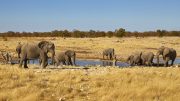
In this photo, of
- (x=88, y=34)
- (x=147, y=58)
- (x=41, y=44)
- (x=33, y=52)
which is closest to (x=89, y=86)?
(x=33, y=52)

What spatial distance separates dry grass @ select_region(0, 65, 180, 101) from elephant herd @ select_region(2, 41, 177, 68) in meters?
5.11

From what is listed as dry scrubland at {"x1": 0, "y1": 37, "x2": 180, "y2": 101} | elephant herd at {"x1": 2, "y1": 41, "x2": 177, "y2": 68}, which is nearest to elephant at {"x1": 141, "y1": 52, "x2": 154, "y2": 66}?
elephant herd at {"x1": 2, "y1": 41, "x2": 177, "y2": 68}

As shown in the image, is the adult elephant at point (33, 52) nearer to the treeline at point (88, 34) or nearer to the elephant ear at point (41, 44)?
the elephant ear at point (41, 44)

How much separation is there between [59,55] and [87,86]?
20942 mm

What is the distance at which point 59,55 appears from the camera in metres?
39.2

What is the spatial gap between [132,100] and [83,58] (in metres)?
35.8

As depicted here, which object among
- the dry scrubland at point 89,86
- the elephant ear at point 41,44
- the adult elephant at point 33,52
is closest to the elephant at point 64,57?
the elephant ear at point 41,44

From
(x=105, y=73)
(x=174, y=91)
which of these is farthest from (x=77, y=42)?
(x=174, y=91)

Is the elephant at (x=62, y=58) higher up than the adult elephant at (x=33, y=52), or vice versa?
the adult elephant at (x=33, y=52)

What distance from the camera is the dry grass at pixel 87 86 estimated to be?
637 inches

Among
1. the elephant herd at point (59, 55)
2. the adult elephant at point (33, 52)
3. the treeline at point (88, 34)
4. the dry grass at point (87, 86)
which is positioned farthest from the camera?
the treeline at point (88, 34)

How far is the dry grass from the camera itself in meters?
16.2

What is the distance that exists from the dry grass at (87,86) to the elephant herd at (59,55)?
5.11 m

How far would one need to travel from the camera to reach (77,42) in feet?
238
